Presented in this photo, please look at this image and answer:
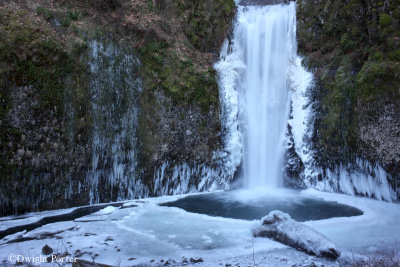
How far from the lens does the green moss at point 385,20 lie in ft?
28.3

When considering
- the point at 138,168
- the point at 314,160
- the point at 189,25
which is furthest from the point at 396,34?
the point at 138,168

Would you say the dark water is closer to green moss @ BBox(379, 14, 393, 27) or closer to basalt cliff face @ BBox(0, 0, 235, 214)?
basalt cliff face @ BBox(0, 0, 235, 214)

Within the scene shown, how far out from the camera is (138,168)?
9.21 meters

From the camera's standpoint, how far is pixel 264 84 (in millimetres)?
11461

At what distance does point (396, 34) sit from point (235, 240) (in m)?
7.52

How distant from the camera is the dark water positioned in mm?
7258

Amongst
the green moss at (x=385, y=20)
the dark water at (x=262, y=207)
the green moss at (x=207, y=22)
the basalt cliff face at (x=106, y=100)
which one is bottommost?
the dark water at (x=262, y=207)

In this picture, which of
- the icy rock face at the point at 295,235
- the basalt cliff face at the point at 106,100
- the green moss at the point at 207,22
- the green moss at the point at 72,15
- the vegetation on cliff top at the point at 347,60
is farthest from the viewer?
the green moss at the point at 207,22

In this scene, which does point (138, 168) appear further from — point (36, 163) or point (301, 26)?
point (301, 26)

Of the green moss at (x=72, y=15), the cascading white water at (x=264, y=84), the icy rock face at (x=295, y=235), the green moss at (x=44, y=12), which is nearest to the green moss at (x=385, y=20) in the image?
the cascading white water at (x=264, y=84)

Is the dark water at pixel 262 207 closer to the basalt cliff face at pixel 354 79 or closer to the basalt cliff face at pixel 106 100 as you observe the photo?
the basalt cliff face at pixel 106 100

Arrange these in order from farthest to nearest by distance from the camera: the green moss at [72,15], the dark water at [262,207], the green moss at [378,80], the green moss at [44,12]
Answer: the green moss at [72,15], the green moss at [44,12], the green moss at [378,80], the dark water at [262,207]

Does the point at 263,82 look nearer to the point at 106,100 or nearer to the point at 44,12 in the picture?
the point at 106,100

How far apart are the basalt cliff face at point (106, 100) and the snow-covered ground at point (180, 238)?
1317mm
